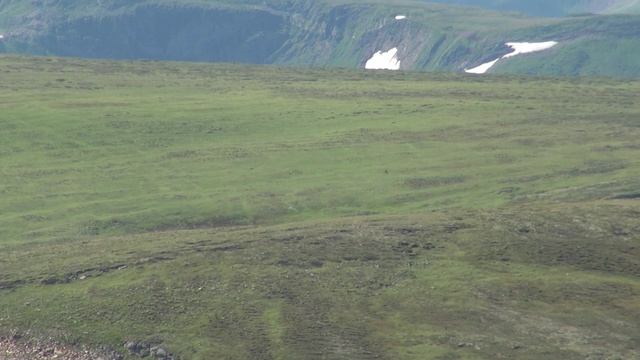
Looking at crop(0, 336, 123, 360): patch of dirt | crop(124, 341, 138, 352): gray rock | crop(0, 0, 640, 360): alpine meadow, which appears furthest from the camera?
crop(0, 0, 640, 360): alpine meadow

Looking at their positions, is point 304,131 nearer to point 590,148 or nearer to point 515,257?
point 590,148

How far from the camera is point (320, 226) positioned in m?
91.8

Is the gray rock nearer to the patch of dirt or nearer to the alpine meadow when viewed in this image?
the alpine meadow

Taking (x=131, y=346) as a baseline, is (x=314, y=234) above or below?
above

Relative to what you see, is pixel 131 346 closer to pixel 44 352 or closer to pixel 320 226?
pixel 44 352

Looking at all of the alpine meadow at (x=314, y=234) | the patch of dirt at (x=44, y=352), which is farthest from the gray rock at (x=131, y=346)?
the patch of dirt at (x=44, y=352)

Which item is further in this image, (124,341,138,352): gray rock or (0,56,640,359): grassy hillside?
(0,56,640,359): grassy hillside

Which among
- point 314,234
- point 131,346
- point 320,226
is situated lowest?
point 320,226

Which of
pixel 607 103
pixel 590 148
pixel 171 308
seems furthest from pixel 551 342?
pixel 607 103

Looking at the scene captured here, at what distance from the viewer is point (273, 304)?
73438mm

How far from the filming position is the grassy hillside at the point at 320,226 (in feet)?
234

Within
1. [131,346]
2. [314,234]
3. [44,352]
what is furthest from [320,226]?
[44,352]

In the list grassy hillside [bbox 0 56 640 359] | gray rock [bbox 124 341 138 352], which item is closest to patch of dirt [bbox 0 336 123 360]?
gray rock [bbox 124 341 138 352]

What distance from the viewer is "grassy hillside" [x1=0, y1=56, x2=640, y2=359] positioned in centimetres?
7125
